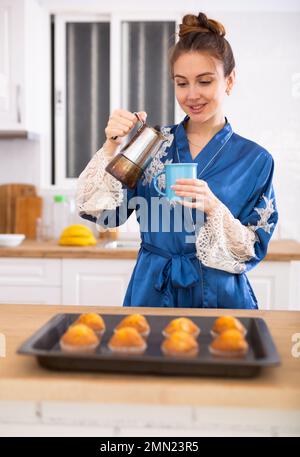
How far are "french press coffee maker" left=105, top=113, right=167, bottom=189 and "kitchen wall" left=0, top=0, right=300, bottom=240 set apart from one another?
1.99 m

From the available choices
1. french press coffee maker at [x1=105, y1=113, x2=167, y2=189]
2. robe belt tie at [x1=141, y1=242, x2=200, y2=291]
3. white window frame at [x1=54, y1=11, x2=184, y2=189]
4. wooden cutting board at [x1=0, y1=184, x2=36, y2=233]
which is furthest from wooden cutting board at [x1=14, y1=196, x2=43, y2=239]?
french press coffee maker at [x1=105, y1=113, x2=167, y2=189]

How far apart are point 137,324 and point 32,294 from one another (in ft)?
6.23

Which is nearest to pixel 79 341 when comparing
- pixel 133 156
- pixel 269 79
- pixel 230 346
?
pixel 230 346

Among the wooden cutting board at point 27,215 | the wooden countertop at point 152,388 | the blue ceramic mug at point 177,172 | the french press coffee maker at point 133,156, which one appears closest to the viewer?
the wooden countertop at point 152,388

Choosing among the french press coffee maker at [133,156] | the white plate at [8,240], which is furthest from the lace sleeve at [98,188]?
the white plate at [8,240]

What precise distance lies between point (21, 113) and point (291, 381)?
246 cm

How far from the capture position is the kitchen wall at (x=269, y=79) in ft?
10.7

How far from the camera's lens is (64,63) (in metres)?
3.41

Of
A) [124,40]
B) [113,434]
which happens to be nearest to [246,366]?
[113,434]

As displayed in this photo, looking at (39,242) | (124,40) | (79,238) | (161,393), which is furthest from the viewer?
(124,40)

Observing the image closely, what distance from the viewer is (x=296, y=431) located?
891 millimetres

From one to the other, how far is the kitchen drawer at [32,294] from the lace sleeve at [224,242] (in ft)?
4.94

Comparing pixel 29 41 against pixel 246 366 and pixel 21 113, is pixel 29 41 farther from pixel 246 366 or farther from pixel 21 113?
pixel 246 366

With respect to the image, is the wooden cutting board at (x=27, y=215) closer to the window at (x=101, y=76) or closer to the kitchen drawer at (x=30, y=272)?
the window at (x=101, y=76)
